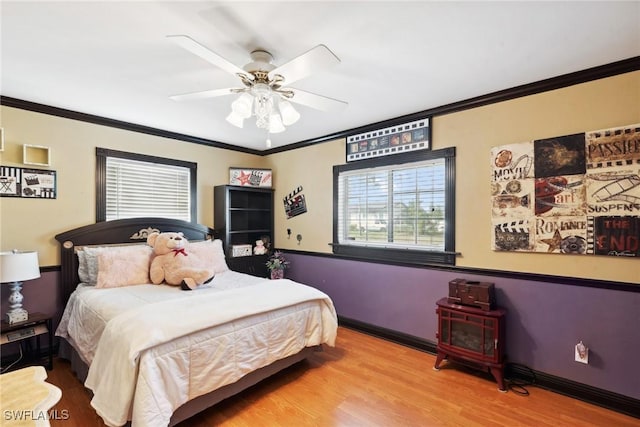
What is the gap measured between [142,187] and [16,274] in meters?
1.51

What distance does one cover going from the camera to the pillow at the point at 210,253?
3.51 meters

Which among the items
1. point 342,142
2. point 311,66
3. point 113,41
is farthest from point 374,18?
point 342,142

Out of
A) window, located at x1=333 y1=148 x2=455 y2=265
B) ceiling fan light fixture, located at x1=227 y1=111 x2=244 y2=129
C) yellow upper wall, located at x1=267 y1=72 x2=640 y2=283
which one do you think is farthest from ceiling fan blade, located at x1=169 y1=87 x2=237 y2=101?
yellow upper wall, located at x1=267 y1=72 x2=640 y2=283

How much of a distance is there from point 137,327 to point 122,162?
243 cm

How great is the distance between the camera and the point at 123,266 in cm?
295

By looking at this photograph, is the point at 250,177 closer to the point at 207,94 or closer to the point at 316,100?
the point at 207,94

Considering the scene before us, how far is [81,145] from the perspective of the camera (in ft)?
10.4

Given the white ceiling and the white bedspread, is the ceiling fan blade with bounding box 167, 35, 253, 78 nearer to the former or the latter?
the white ceiling

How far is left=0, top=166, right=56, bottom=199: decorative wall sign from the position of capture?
2732 millimetres

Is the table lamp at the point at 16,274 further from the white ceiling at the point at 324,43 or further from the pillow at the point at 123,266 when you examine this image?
the white ceiling at the point at 324,43

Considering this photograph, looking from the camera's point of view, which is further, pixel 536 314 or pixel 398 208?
pixel 398 208

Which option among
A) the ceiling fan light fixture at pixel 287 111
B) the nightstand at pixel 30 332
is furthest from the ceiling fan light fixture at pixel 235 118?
the nightstand at pixel 30 332

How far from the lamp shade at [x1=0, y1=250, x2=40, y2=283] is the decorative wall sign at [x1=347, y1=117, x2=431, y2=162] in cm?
328
